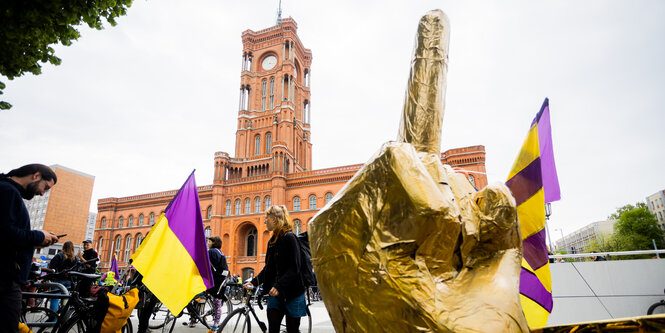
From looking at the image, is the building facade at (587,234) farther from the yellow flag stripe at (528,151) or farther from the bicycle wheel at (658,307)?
the yellow flag stripe at (528,151)

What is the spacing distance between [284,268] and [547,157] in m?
4.10

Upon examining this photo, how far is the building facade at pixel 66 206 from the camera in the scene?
2373 inches

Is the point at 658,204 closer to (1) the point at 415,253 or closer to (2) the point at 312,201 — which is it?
(2) the point at 312,201

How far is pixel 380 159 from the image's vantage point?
1.14m

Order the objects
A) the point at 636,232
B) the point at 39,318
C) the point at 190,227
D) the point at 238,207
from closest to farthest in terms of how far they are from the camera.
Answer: the point at 190,227 → the point at 39,318 → the point at 238,207 → the point at 636,232

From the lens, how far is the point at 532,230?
12.1 ft

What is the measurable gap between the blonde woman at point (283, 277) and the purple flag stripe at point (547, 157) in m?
3.84

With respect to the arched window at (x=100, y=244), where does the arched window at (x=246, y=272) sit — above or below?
below

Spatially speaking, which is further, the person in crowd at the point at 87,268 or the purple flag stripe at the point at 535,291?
the person in crowd at the point at 87,268

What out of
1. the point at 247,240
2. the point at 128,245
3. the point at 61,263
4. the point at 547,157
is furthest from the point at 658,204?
the point at 128,245

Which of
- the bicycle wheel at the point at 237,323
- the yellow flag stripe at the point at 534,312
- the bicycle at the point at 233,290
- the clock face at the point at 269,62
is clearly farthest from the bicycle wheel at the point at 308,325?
the clock face at the point at 269,62

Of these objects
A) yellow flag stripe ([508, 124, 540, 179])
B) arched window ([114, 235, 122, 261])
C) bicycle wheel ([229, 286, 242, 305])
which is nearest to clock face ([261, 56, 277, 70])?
arched window ([114, 235, 122, 261])

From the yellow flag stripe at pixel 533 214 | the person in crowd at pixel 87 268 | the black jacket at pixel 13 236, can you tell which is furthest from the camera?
the person in crowd at pixel 87 268

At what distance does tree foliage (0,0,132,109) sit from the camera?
2.65 m
